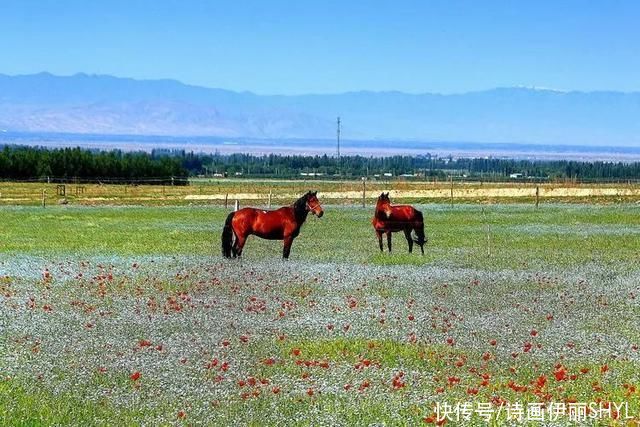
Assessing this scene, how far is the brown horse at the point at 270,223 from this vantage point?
34338mm

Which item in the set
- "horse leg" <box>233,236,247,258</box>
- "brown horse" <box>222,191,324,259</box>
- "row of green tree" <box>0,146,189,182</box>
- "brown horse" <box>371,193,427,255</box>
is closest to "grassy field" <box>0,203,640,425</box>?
"horse leg" <box>233,236,247,258</box>

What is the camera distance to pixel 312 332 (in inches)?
794

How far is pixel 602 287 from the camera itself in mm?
27047

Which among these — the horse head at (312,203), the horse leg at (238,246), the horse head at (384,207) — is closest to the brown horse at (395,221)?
the horse head at (384,207)

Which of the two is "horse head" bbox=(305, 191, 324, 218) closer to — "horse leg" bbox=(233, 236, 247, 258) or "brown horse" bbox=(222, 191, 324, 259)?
"brown horse" bbox=(222, 191, 324, 259)

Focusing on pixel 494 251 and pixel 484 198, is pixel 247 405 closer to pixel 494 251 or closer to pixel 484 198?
pixel 494 251

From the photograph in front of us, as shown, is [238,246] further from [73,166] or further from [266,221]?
[73,166]

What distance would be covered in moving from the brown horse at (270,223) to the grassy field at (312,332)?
2.49 feet

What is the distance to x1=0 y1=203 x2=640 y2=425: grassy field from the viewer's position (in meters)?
14.3

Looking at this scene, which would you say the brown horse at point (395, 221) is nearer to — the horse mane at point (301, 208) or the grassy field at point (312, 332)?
the grassy field at point (312, 332)

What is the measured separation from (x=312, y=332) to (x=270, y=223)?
49.0 feet

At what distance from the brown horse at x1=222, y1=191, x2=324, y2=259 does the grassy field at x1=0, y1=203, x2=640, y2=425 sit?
0.76 meters

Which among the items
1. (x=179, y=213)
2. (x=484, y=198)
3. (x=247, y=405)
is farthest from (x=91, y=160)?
(x=247, y=405)

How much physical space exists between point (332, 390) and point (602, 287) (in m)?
14.2
